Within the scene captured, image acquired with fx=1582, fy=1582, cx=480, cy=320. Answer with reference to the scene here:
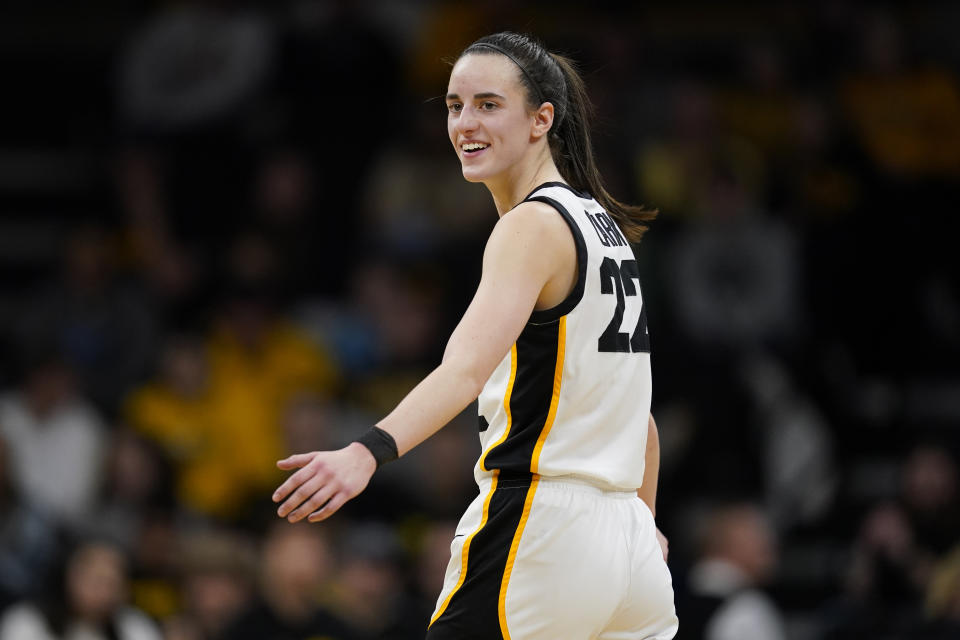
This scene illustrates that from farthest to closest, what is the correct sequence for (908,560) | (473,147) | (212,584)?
(212,584), (908,560), (473,147)

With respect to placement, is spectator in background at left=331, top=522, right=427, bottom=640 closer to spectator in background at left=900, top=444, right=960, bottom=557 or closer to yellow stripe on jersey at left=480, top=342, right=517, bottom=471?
spectator in background at left=900, top=444, right=960, bottom=557

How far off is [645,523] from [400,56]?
8.66 m

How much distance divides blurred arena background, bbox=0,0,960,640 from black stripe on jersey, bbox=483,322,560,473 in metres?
4.60

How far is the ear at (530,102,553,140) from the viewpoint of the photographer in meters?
4.33

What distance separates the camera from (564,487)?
162 inches

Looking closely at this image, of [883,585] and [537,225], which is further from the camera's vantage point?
[883,585]

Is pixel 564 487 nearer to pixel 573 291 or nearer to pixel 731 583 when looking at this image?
pixel 573 291

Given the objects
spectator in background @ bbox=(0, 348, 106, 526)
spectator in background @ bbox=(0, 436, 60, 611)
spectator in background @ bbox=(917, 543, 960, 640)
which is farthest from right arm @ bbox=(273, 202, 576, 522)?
spectator in background @ bbox=(0, 348, 106, 526)

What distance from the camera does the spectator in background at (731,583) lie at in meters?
7.69

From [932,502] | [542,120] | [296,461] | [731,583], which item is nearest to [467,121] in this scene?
[542,120]

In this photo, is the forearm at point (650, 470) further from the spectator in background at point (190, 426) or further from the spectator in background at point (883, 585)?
the spectator in background at point (190, 426)

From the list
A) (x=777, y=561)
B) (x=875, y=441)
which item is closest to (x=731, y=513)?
(x=777, y=561)

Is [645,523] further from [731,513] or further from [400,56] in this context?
[400,56]

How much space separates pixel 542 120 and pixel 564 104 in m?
0.11
